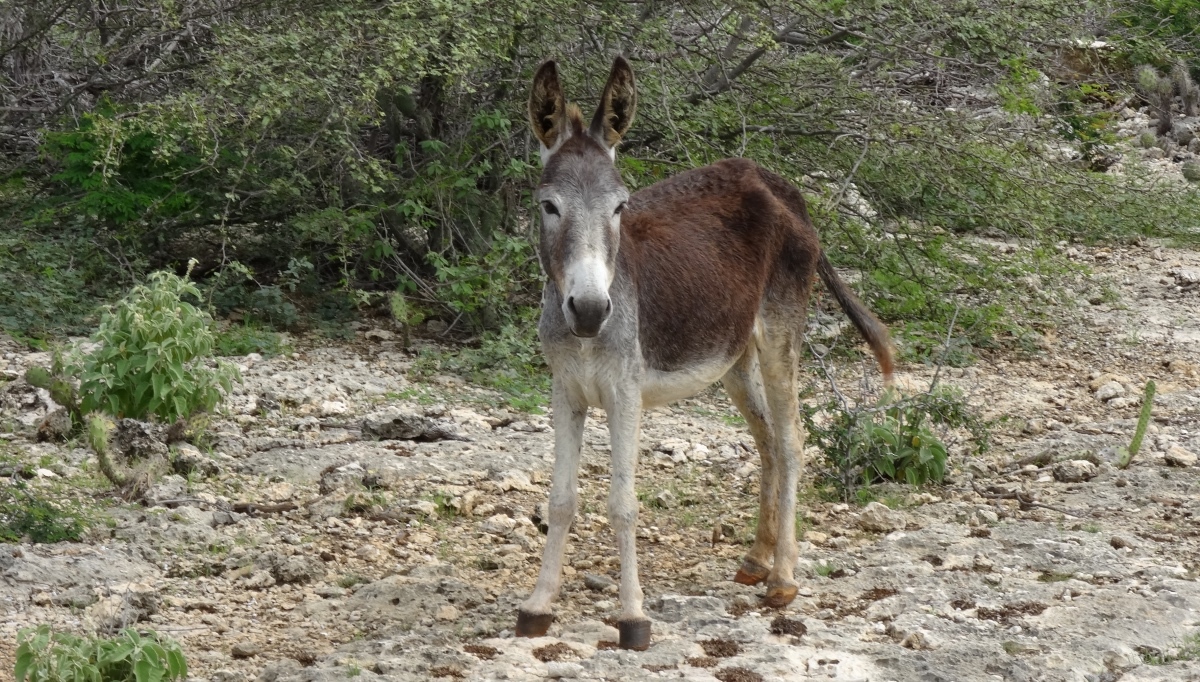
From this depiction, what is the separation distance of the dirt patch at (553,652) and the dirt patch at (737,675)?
57 cm

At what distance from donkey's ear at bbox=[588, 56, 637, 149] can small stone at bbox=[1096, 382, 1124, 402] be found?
592 centimetres

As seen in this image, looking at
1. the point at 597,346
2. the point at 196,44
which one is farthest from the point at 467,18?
the point at 597,346

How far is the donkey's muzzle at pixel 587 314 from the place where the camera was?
14.9 feet

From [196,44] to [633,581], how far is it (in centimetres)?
734

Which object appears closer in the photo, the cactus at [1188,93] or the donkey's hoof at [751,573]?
the donkey's hoof at [751,573]

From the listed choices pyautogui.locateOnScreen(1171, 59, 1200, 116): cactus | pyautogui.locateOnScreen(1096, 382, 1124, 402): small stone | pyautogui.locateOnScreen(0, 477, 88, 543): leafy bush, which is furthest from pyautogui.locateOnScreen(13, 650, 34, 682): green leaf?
pyautogui.locateOnScreen(1171, 59, 1200, 116): cactus

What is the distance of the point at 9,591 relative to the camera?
5258 mm

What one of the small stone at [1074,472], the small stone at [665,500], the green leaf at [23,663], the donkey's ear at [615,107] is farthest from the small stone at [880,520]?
the green leaf at [23,663]

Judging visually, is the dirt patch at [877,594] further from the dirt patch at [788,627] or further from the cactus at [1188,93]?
the cactus at [1188,93]

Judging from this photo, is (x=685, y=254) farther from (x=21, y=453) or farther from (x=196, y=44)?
(x=196, y=44)

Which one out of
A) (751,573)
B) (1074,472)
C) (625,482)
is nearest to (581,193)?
(625,482)

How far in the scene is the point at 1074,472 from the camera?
755 cm

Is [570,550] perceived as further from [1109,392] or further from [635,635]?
[1109,392]

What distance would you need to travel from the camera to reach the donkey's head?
461cm
